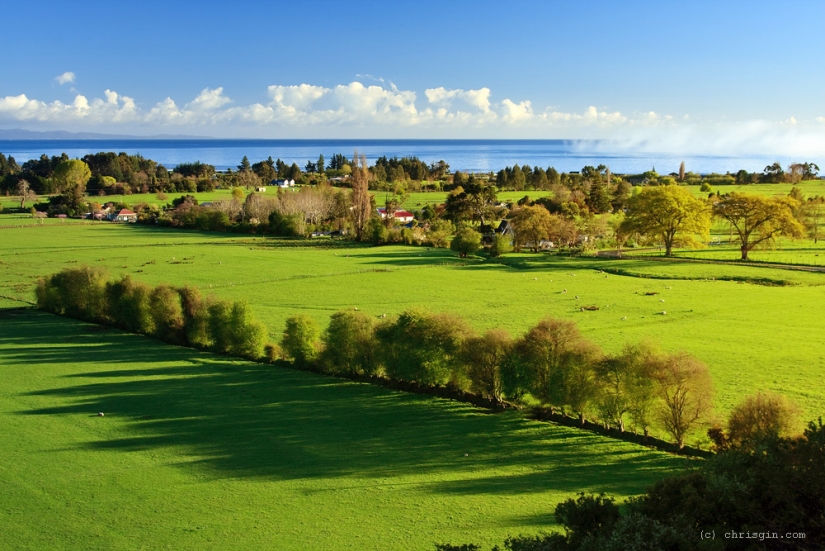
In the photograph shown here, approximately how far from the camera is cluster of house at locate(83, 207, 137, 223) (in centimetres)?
12236

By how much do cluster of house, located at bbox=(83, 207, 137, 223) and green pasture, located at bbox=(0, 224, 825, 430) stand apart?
107 ft

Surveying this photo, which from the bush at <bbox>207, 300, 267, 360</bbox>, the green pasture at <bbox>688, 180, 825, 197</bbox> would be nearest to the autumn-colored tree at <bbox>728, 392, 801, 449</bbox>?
the bush at <bbox>207, 300, 267, 360</bbox>

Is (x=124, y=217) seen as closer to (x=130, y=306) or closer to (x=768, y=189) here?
(x=130, y=306)

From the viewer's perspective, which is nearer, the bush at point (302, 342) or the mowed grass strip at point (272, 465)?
the mowed grass strip at point (272, 465)

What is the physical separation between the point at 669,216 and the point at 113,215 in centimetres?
10110

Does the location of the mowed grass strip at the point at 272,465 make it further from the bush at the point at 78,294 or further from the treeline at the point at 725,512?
the bush at the point at 78,294

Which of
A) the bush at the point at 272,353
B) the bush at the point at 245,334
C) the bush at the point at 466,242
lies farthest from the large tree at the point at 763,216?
the bush at the point at 245,334

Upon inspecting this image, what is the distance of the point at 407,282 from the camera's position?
195ft

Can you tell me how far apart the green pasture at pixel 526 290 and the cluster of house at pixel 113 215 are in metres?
32.6

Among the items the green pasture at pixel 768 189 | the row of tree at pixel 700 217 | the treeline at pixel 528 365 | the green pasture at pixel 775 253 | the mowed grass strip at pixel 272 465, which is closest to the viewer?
the mowed grass strip at pixel 272 465

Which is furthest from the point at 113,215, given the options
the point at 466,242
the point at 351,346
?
the point at 351,346

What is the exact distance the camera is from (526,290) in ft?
180

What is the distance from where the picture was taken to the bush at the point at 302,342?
1384 inches

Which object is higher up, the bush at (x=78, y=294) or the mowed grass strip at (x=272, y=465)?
the bush at (x=78, y=294)
